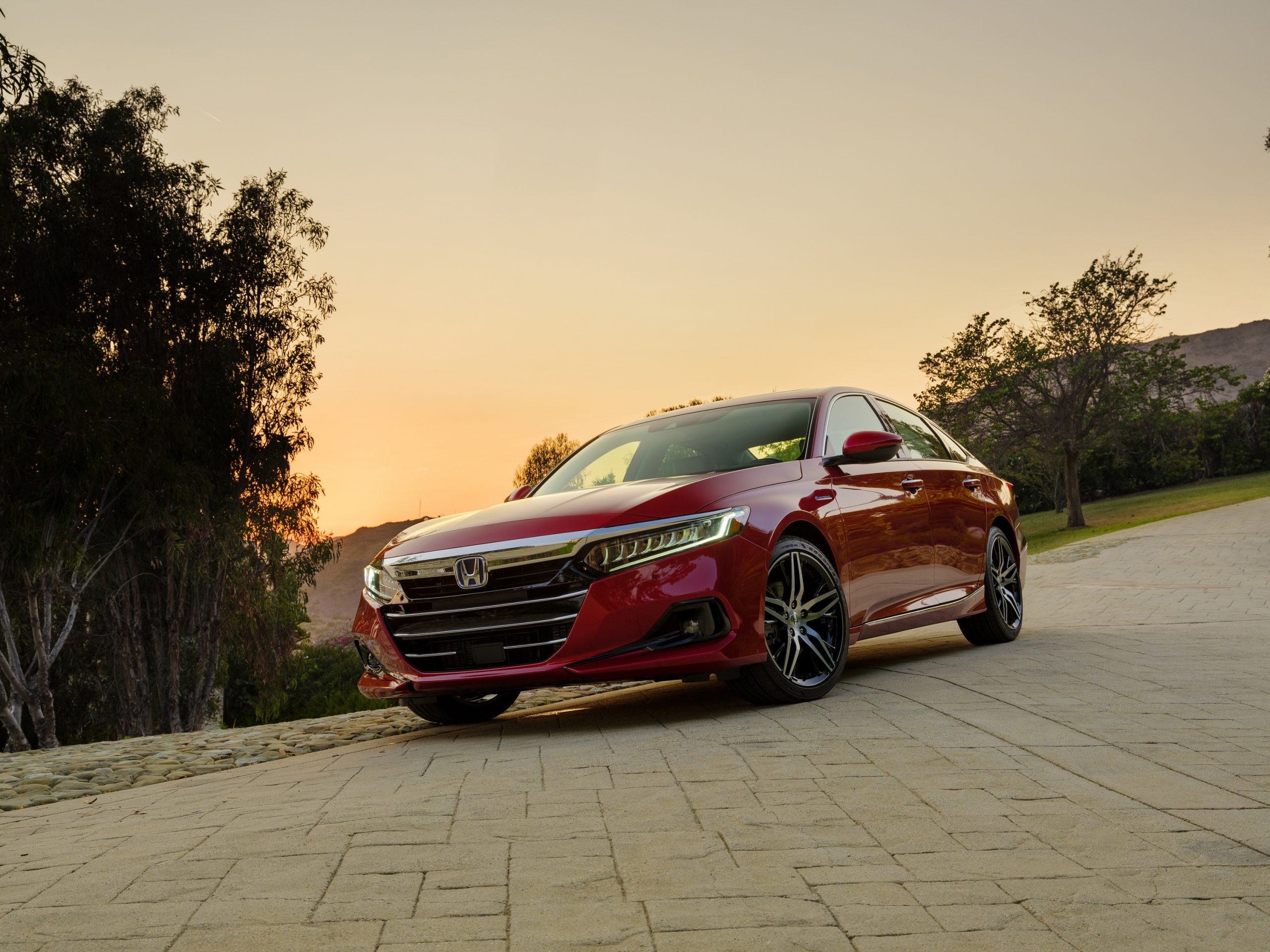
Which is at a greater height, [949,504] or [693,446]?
[693,446]

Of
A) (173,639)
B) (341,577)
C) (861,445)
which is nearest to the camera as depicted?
(861,445)

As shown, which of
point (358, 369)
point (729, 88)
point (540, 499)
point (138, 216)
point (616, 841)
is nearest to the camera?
point (616, 841)

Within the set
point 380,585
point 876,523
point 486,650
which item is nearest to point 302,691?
point 380,585

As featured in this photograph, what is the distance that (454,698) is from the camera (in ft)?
20.6

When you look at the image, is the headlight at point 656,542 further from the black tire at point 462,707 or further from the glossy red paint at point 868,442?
the black tire at point 462,707

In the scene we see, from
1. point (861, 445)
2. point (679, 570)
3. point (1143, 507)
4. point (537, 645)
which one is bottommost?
point (1143, 507)

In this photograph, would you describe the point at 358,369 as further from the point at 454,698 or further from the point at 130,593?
the point at 454,698

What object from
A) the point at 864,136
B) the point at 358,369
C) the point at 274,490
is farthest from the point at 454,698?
the point at 274,490

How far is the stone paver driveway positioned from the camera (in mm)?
2561

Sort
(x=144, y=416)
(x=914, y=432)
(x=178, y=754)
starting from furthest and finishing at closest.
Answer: (x=144, y=416) < (x=914, y=432) < (x=178, y=754)

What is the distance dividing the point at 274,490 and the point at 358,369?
9196 mm

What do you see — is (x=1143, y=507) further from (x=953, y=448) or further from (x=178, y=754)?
(x=178, y=754)

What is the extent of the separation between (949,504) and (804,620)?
214 centimetres

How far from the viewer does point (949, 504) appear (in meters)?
7.23
